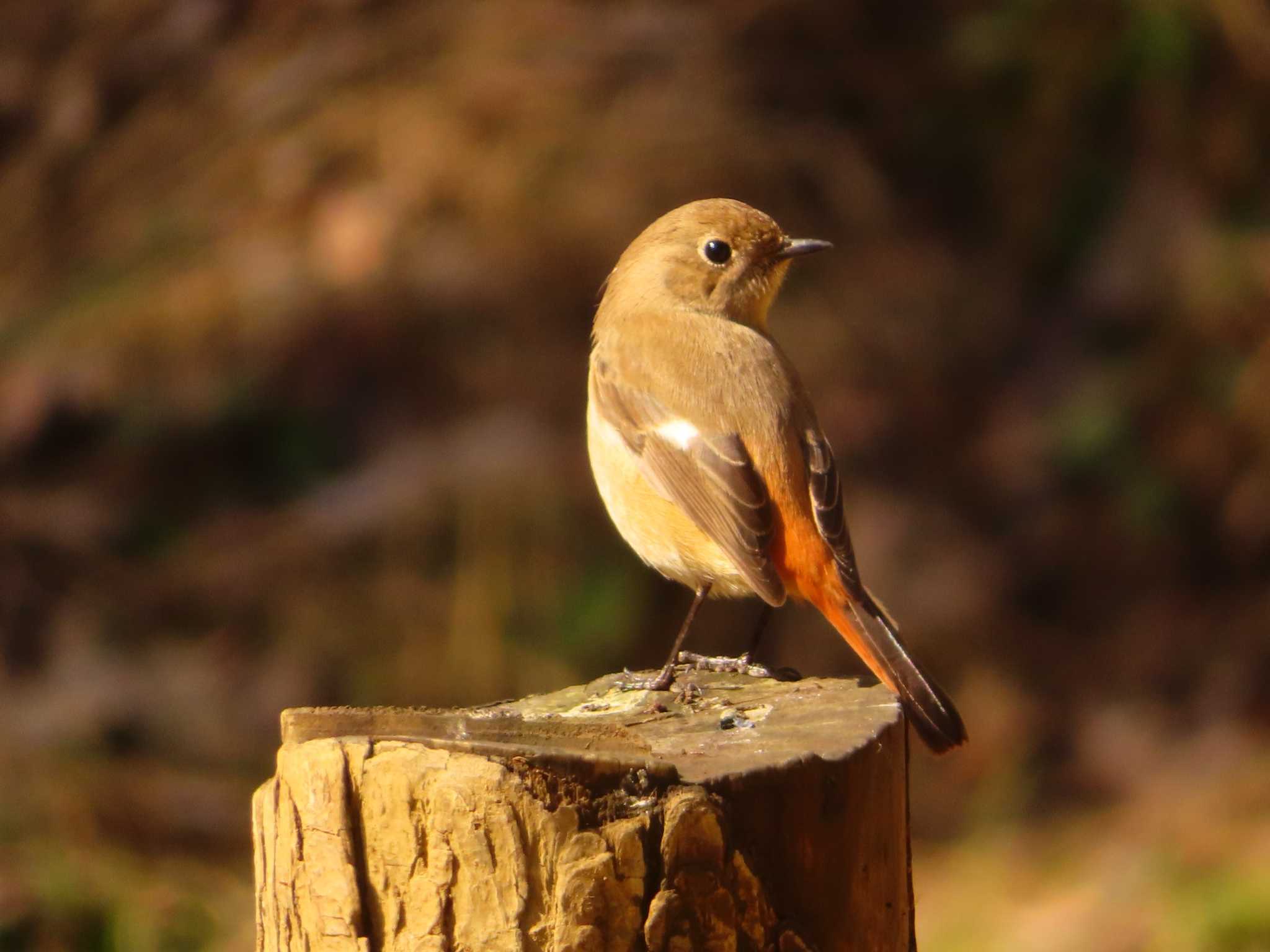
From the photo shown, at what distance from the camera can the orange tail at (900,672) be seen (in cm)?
336

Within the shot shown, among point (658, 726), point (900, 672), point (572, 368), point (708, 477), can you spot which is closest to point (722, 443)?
point (708, 477)

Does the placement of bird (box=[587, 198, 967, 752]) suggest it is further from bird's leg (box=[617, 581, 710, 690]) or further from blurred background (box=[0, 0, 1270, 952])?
blurred background (box=[0, 0, 1270, 952])

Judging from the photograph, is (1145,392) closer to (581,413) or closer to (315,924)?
(581,413)

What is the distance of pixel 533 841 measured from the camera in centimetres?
242

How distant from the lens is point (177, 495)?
7598 millimetres

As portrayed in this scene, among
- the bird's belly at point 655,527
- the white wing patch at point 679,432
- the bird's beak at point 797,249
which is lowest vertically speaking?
the bird's belly at point 655,527

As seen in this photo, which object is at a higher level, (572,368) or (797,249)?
(572,368)

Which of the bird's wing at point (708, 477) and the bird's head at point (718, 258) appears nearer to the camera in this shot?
the bird's wing at point (708, 477)

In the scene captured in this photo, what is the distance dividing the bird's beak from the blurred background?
9.03 feet

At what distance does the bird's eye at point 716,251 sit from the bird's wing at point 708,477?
425 millimetres

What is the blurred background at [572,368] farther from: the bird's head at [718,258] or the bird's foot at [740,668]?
the bird's foot at [740,668]

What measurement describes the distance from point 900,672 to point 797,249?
141cm

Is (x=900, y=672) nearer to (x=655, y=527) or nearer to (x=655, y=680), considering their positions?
(x=655, y=680)

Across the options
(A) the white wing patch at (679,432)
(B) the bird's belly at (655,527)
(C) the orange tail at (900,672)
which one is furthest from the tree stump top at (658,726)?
(A) the white wing patch at (679,432)
